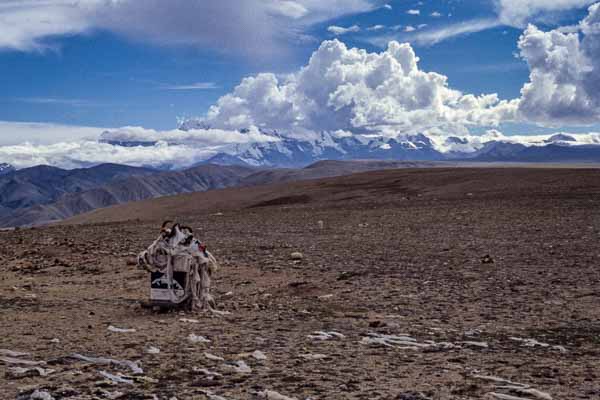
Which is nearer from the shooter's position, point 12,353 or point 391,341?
point 12,353

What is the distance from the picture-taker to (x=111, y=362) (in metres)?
7.33

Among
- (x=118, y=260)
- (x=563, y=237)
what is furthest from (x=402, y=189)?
(x=118, y=260)

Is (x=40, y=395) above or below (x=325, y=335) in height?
above

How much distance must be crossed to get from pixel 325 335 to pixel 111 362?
2.67 m

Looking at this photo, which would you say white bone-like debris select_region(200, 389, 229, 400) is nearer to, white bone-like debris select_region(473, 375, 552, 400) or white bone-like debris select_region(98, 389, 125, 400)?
white bone-like debris select_region(98, 389, 125, 400)

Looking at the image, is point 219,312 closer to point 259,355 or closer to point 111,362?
point 259,355

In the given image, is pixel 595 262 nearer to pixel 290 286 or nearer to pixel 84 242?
pixel 290 286

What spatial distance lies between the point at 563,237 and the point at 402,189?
90.8 ft

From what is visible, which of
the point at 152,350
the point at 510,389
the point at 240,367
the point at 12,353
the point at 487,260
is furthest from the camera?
the point at 487,260

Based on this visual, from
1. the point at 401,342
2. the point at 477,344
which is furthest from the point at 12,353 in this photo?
the point at 477,344

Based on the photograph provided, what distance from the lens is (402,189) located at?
1804 inches

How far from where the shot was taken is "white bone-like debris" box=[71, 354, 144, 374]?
23.2 feet

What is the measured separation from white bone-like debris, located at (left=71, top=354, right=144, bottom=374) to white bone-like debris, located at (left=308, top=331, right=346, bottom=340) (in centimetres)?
229

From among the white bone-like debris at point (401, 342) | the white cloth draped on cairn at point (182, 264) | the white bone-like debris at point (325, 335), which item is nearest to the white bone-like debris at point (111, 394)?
the white bone-like debris at point (325, 335)
